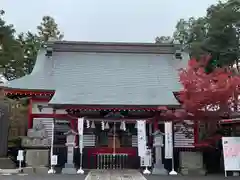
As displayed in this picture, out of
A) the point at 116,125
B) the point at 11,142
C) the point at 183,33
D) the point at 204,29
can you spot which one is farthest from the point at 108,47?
the point at 183,33

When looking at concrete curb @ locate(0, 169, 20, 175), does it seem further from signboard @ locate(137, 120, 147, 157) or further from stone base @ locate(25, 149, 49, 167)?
signboard @ locate(137, 120, 147, 157)

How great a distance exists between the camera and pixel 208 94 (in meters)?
12.1

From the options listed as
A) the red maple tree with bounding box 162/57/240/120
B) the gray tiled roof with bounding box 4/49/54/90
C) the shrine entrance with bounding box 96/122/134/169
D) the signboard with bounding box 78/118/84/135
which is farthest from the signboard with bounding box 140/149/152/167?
the gray tiled roof with bounding box 4/49/54/90

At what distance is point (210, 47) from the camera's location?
2684 cm

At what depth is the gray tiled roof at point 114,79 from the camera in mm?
14477

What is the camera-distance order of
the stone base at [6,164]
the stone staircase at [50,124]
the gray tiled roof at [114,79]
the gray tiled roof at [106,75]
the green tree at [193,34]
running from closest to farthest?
1. the stone base at [6,164]
2. the gray tiled roof at [114,79]
3. the gray tiled roof at [106,75]
4. the stone staircase at [50,124]
5. the green tree at [193,34]

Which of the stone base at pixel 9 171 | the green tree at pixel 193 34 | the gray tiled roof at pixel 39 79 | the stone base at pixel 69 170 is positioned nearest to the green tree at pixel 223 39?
the green tree at pixel 193 34

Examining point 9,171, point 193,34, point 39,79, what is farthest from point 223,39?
point 9,171

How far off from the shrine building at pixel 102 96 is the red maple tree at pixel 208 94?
1.35m

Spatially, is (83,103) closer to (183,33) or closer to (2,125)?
(2,125)

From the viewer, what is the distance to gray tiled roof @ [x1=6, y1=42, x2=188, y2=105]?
48.2 feet

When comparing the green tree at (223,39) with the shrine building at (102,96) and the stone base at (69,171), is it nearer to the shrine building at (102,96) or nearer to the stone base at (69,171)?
the shrine building at (102,96)

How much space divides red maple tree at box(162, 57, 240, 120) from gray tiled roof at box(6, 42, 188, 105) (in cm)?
154

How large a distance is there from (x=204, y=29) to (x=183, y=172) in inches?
838
